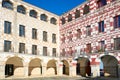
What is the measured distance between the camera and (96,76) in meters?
25.7

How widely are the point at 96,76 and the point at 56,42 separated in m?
11.7

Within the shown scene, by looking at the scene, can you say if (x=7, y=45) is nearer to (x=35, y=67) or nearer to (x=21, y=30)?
(x=21, y=30)

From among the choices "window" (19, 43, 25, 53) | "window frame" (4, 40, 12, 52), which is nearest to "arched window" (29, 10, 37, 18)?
"window" (19, 43, 25, 53)

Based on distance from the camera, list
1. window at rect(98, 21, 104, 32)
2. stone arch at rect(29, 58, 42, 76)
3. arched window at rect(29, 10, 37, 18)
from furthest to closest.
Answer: arched window at rect(29, 10, 37, 18) → stone arch at rect(29, 58, 42, 76) → window at rect(98, 21, 104, 32)

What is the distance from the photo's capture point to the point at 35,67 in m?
32.0

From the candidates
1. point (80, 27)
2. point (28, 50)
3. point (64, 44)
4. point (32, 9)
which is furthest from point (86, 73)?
point (32, 9)

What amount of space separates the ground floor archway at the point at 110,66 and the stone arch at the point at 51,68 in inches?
388

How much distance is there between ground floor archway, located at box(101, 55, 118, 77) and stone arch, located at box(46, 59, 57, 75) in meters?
9.86

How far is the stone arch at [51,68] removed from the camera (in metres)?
33.8

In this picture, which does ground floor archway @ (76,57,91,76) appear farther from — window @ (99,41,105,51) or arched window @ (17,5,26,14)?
arched window @ (17,5,26,14)

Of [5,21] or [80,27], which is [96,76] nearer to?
[80,27]

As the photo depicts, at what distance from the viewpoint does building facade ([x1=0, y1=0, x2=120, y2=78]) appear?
25391 millimetres

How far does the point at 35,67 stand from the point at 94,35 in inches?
476

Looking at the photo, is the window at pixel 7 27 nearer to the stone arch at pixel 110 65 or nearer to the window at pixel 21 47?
the window at pixel 21 47
